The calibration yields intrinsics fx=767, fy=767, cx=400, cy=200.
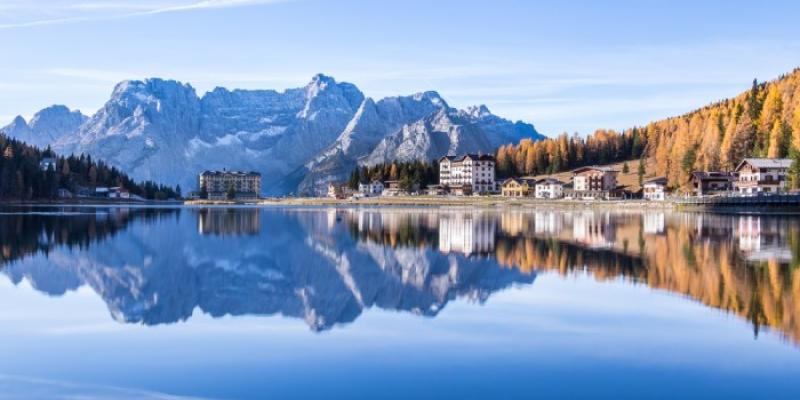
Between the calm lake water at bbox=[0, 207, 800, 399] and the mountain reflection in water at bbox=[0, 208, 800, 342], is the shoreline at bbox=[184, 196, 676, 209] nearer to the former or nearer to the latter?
the mountain reflection in water at bbox=[0, 208, 800, 342]

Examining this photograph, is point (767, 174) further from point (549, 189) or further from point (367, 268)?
point (367, 268)

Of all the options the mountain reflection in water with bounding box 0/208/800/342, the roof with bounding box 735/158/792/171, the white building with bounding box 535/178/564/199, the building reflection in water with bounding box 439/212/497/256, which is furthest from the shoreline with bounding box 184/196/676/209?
Result: the mountain reflection in water with bounding box 0/208/800/342

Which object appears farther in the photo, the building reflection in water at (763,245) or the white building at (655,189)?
the white building at (655,189)

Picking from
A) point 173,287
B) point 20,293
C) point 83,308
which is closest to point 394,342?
point 83,308

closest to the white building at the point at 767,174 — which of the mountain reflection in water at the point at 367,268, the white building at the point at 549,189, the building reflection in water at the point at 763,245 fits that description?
the white building at the point at 549,189

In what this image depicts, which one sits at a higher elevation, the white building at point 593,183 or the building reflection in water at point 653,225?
the white building at point 593,183

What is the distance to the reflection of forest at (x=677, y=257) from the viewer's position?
2253cm

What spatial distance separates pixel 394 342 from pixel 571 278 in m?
13.3

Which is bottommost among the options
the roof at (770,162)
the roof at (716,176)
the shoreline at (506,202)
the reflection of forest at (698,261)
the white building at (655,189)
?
the reflection of forest at (698,261)

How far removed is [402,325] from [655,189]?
144m

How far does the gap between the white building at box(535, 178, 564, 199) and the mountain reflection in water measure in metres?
126

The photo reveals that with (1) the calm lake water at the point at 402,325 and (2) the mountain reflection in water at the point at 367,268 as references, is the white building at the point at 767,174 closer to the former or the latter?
(2) the mountain reflection in water at the point at 367,268

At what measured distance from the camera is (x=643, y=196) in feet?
533

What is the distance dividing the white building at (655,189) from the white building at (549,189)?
2341cm
